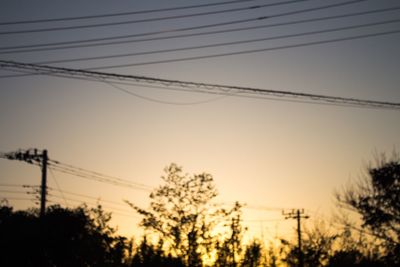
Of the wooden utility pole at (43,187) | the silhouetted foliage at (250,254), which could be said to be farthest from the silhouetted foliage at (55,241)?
the silhouetted foliage at (250,254)

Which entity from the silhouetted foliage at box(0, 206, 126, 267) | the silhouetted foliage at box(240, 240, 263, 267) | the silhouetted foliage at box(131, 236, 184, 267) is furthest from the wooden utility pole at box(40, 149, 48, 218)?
the silhouetted foliage at box(240, 240, 263, 267)

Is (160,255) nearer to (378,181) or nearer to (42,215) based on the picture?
(42,215)

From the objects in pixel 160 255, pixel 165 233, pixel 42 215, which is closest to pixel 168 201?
pixel 165 233

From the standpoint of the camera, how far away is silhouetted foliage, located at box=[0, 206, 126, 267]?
1015 inches

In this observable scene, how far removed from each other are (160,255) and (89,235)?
33.2 ft

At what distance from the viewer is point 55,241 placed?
28.4 metres

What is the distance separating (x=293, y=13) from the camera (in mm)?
13141

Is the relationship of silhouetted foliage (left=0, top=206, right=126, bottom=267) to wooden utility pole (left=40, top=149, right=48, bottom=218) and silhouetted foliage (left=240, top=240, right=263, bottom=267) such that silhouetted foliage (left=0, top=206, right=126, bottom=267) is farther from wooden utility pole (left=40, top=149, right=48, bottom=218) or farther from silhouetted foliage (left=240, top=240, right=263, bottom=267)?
silhouetted foliage (left=240, top=240, right=263, bottom=267)

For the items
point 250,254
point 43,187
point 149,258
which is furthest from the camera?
point 250,254

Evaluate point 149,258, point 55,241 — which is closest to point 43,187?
point 55,241

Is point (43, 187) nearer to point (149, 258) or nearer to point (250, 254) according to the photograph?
point (149, 258)

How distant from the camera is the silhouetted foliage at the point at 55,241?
1015 inches

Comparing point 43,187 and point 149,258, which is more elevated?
point 43,187

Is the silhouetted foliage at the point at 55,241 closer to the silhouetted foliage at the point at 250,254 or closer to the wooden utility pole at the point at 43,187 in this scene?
the wooden utility pole at the point at 43,187
